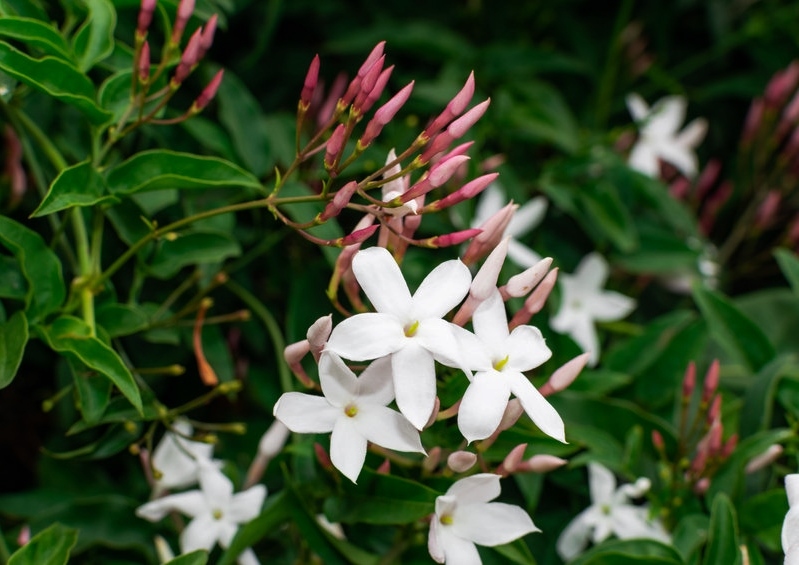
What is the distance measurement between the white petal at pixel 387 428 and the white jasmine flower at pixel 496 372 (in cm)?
5

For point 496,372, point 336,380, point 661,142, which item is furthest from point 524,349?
point 661,142

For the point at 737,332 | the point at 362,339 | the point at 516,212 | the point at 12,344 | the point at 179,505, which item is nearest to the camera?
the point at 362,339

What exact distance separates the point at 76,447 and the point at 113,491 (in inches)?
3.0

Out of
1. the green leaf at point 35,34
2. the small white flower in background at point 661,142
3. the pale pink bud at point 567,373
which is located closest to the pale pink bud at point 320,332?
the pale pink bud at point 567,373

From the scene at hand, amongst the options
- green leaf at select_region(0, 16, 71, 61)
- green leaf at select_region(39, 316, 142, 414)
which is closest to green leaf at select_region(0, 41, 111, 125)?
green leaf at select_region(0, 16, 71, 61)

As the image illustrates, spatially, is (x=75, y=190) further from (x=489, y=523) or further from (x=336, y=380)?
(x=489, y=523)

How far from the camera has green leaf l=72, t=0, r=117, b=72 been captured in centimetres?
82

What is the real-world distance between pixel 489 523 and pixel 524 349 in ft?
0.50

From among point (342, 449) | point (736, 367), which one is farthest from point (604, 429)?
point (342, 449)

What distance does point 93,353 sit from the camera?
28.9 inches

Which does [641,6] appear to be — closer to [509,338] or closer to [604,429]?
[604,429]

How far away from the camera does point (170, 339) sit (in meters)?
0.91

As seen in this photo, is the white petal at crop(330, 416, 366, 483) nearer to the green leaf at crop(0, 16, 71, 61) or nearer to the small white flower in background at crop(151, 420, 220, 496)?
the small white flower in background at crop(151, 420, 220, 496)

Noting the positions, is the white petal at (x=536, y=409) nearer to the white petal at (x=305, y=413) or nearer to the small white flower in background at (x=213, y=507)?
the white petal at (x=305, y=413)
